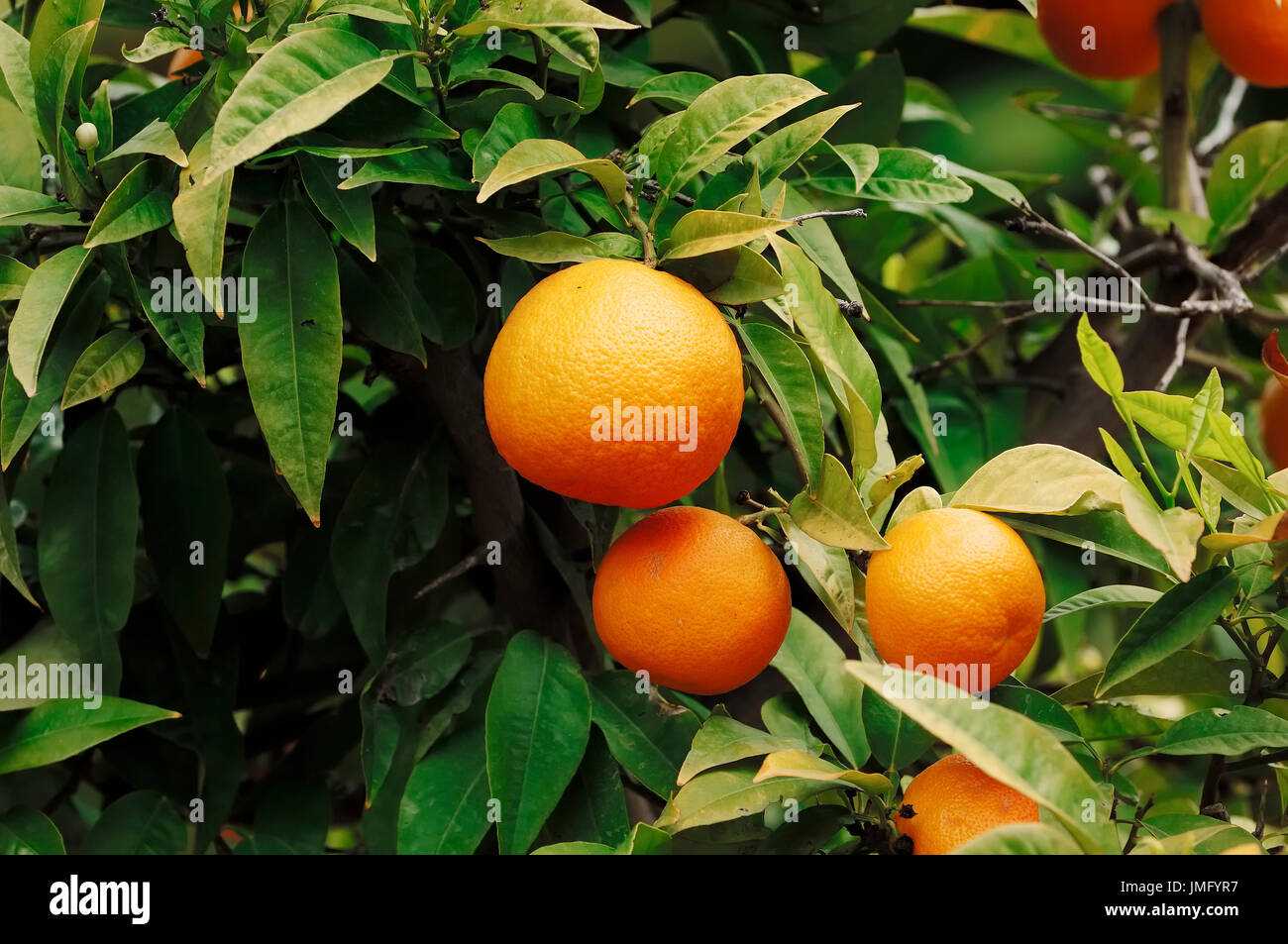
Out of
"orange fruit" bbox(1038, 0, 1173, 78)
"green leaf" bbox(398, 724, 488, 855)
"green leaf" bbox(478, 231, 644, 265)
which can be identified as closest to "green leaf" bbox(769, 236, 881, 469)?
"green leaf" bbox(478, 231, 644, 265)

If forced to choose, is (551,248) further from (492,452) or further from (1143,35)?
(1143,35)

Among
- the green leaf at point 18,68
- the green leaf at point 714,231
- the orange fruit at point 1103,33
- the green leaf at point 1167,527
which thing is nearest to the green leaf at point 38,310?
the green leaf at point 18,68

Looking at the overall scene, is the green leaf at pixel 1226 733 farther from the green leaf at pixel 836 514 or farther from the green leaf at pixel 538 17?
the green leaf at pixel 538 17

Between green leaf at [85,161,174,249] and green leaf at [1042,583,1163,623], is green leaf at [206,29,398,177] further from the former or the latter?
green leaf at [1042,583,1163,623]

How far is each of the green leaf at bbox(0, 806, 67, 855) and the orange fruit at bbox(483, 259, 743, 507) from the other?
407 millimetres

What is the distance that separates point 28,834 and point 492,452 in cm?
39

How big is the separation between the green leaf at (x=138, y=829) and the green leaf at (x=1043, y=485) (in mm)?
611

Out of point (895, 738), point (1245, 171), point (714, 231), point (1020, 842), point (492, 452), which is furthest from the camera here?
point (1245, 171)

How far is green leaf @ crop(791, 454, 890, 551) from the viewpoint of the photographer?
0.55 m

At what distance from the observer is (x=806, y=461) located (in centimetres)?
59

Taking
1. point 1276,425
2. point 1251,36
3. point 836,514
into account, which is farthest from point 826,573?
point 1251,36

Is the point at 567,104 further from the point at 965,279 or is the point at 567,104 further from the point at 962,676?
the point at 965,279

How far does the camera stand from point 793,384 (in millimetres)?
595
